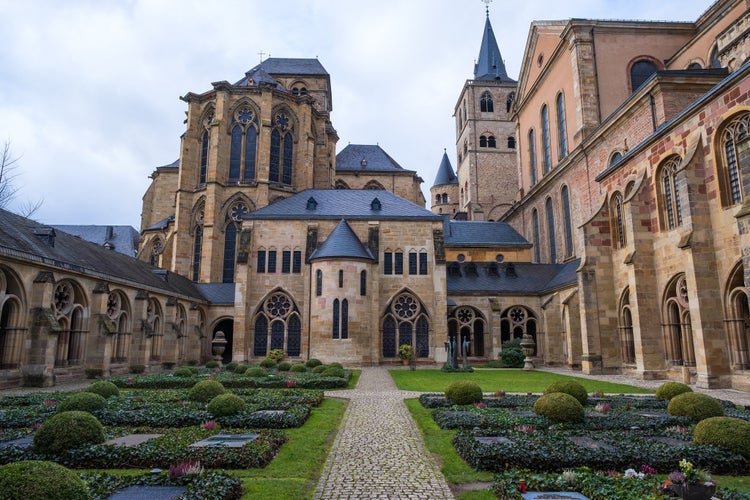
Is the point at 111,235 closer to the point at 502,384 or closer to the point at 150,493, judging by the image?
the point at 502,384

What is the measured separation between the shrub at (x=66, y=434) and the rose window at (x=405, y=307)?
1025 inches

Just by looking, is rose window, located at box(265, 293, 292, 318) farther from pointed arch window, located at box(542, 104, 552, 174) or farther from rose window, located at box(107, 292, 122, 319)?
pointed arch window, located at box(542, 104, 552, 174)

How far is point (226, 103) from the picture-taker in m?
40.8

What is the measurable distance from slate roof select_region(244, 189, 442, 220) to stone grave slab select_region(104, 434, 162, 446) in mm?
25849

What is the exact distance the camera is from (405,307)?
34.0 m

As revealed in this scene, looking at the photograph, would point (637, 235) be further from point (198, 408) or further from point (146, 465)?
point (146, 465)

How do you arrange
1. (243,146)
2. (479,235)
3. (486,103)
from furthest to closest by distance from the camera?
(486,103)
(479,235)
(243,146)

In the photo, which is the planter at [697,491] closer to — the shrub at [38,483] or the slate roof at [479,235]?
the shrub at [38,483]

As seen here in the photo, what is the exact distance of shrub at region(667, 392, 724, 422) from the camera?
10.8 meters

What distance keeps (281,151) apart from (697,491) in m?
40.4

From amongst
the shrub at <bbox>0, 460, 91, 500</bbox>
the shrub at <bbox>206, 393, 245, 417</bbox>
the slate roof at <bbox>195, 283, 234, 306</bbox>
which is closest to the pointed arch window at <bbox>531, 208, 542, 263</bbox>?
the slate roof at <bbox>195, 283, 234, 306</bbox>

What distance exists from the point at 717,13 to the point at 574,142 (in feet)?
39.1

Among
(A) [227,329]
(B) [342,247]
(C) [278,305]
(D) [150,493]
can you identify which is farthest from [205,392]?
(A) [227,329]

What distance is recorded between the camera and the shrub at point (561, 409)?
10.9 metres
